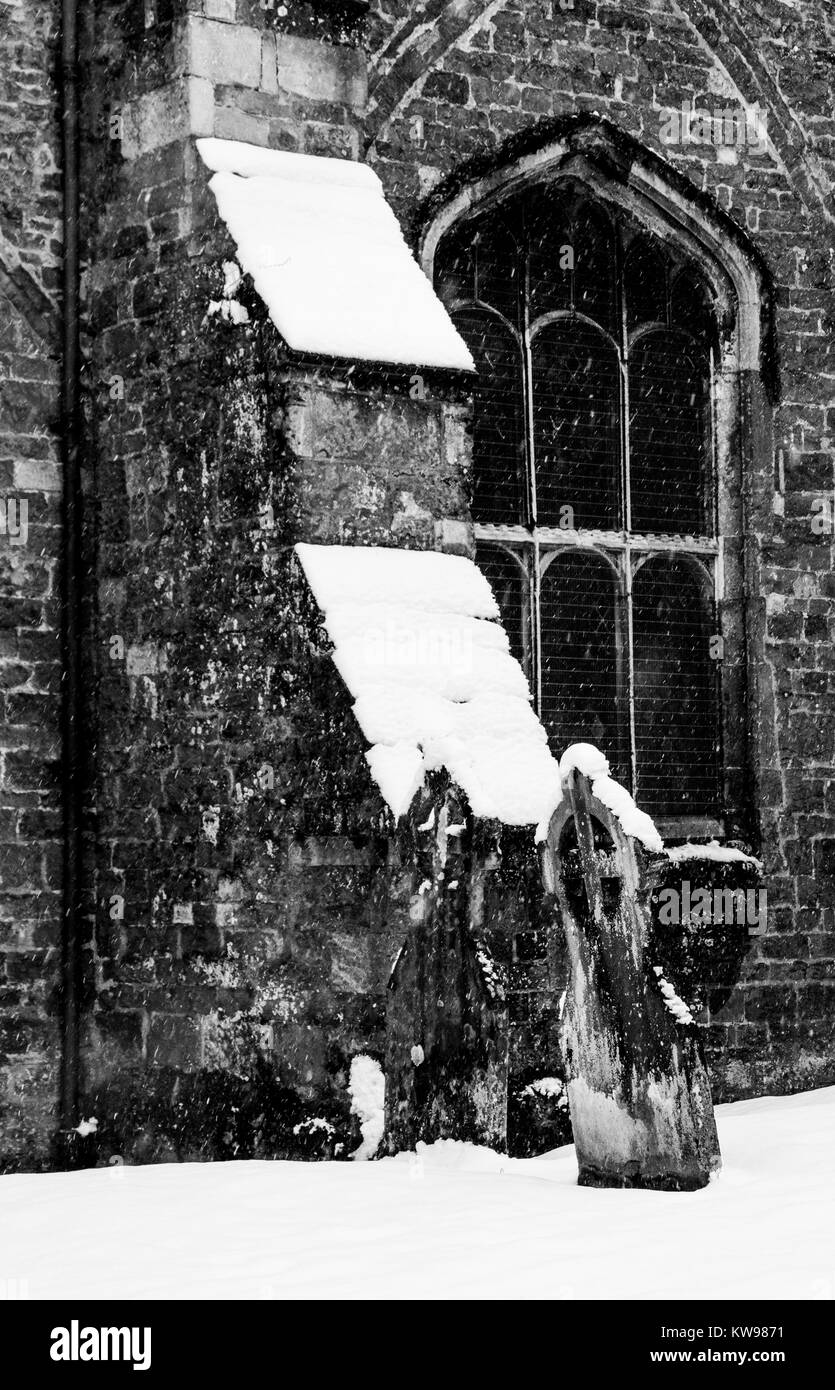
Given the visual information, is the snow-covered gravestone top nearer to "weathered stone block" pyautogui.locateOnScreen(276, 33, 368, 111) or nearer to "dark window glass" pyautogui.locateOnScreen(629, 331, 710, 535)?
"weathered stone block" pyautogui.locateOnScreen(276, 33, 368, 111)

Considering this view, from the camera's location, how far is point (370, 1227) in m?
5.76

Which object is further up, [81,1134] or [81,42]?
[81,42]

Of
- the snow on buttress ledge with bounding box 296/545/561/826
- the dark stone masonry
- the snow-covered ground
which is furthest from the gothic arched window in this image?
the snow-covered ground

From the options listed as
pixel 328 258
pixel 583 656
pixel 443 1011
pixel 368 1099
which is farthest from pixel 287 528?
pixel 583 656

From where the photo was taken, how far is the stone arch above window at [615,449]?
9.85m

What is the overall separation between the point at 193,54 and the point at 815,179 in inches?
143

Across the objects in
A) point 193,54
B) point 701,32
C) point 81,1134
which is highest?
point 701,32

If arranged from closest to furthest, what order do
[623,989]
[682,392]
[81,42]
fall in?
[623,989] → [81,42] → [682,392]

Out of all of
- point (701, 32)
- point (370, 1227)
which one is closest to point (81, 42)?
point (701, 32)

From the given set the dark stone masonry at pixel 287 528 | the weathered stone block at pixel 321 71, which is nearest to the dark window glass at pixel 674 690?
the dark stone masonry at pixel 287 528

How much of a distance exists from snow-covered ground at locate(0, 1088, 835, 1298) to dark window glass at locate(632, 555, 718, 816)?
10.7 feet

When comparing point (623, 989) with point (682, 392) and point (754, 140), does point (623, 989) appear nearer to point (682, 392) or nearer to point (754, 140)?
point (682, 392)

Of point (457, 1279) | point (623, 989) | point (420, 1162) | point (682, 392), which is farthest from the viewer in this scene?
point (682, 392)

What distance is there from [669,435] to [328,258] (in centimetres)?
285
